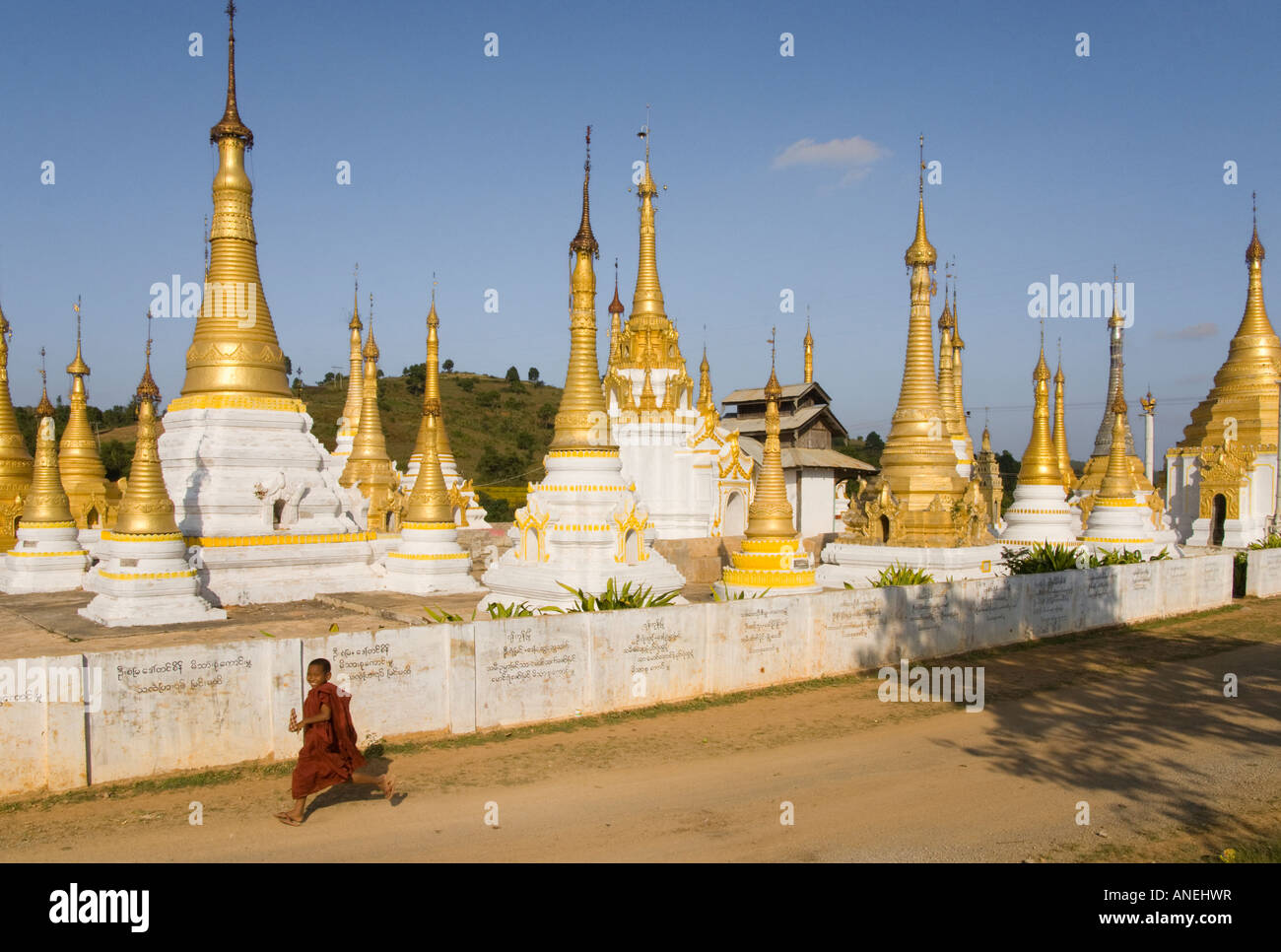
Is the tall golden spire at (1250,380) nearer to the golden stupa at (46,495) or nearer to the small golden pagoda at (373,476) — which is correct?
the small golden pagoda at (373,476)

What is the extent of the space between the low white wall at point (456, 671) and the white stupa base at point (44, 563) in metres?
16.7

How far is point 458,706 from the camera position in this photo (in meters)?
11.2

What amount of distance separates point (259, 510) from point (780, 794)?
55.0 ft

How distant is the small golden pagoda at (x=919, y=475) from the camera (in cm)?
2153

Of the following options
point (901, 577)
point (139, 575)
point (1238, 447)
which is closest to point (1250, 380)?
point (1238, 447)

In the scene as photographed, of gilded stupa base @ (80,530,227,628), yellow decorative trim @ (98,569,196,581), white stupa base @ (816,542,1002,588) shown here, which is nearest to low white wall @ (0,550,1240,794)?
white stupa base @ (816,542,1002,588)

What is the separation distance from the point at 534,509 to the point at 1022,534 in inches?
601

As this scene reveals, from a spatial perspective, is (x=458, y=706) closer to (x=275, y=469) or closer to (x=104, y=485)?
(x=275, y=469)

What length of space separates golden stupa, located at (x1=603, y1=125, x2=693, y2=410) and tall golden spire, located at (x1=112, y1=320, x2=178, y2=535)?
56.9ft

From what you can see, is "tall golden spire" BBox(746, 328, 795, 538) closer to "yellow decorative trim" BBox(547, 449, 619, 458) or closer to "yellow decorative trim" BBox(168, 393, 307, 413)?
"yellow decorative trim" BBox(547, 449, 619, 458)

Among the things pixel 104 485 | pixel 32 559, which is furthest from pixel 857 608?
pixel 104 485

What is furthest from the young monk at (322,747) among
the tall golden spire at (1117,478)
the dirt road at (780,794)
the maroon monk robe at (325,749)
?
the tall golden spire at (1117,478)

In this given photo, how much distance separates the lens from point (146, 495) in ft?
61.0
